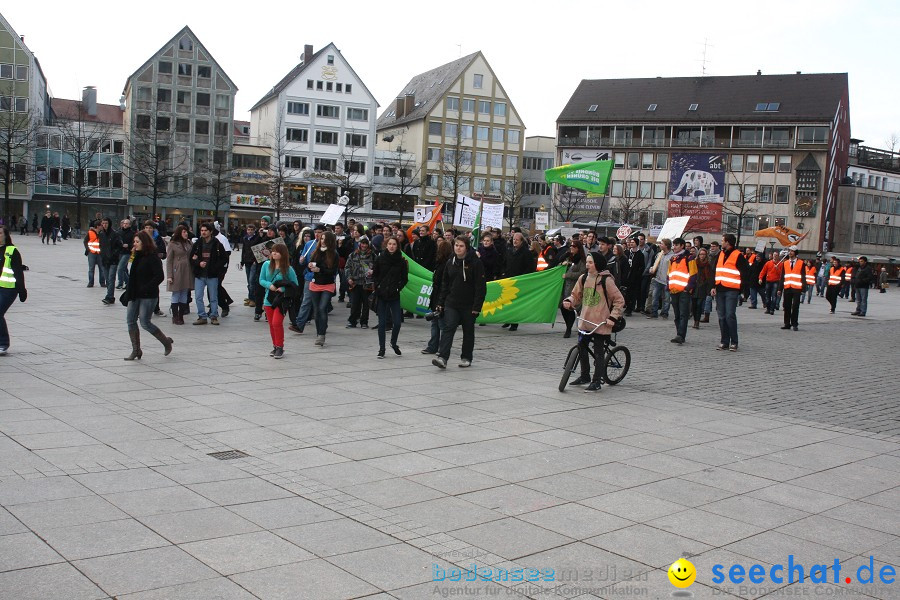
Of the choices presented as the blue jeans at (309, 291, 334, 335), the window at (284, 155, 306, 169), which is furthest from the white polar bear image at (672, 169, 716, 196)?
the blue jeans at (309, 291, 334, 335)

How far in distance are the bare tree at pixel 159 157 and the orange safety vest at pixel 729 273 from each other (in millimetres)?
64558

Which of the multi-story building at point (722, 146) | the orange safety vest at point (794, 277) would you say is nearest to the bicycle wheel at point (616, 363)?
the orange safety vest at point (794, 277)

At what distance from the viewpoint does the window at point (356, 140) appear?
8544 centimetres

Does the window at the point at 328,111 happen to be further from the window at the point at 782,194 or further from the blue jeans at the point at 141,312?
the blue jeans at the point at 141,312

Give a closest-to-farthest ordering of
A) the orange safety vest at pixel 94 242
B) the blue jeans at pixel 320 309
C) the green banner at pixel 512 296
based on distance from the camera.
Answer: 1. the blue jeans at pixel 320 309
2. the green banner at pixel 512 296
3. the orange safety vest at pixel 94 242

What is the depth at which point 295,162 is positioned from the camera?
84.1 metres

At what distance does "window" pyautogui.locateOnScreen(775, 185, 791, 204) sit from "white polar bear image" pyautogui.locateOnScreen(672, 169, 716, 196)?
6262mm

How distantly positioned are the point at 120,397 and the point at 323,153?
77.6m

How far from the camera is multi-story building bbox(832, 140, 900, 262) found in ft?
310

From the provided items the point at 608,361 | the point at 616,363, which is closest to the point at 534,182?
the point at 616,363

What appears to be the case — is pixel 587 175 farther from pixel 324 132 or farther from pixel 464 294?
pixel 324 132

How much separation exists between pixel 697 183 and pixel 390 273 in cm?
8162

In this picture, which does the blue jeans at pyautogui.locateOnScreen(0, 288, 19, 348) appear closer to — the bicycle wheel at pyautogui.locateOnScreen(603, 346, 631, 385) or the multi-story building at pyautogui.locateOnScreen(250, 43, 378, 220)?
the bicycle wheel at pyautogui.locateOnScreen(603, 346, 631, 385)

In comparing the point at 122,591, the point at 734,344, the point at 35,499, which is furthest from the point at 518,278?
the point at 122,591
